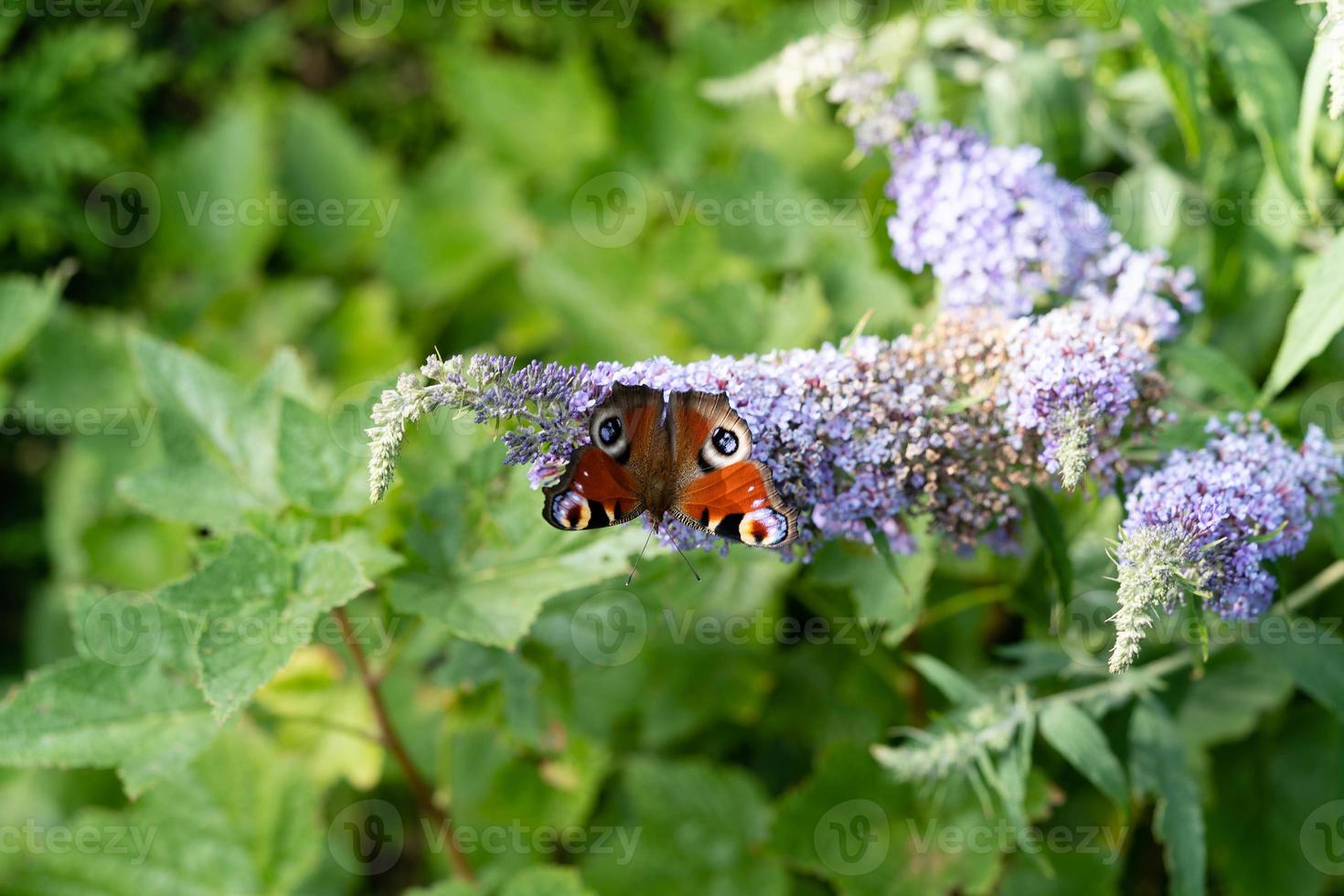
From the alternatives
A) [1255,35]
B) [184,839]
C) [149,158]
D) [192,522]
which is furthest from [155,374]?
[1255,35]

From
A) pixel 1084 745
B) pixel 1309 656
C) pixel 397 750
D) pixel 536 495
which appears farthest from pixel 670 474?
pixel 1309 656

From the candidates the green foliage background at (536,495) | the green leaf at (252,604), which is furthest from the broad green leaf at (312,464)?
the green leaf at (252,604)

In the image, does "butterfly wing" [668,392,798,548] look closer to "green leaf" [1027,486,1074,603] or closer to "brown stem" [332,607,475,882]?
"green leaf" [1027,486,1074,603]

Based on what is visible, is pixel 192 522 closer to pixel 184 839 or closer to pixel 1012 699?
pixel 184 839

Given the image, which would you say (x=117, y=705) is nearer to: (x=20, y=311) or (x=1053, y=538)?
(x=20, y=311)

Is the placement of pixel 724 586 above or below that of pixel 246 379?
below

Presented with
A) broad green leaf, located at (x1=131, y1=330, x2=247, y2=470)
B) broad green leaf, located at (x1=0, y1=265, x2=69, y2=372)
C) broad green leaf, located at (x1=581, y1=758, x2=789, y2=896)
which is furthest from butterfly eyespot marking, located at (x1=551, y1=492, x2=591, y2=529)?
broad green leaf, located at (x1=0, y1=265, x2=69, y2=372)

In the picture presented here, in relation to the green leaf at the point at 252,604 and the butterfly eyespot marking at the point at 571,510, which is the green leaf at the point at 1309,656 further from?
the green leaf at the point at 252,604
